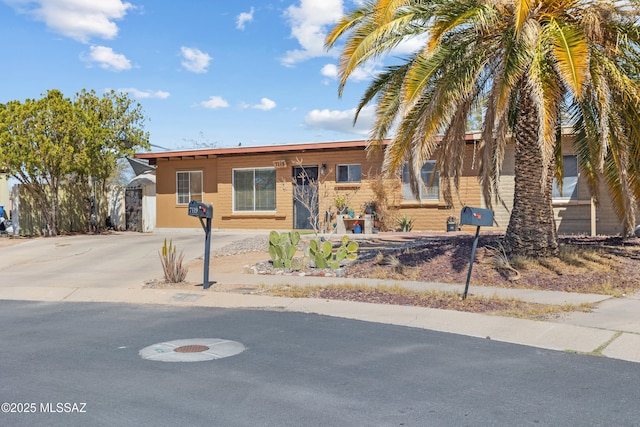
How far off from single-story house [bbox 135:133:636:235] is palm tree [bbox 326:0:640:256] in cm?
684

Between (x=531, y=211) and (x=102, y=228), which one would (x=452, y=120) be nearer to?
(x=531, y=211)

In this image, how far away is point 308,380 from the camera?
601cm

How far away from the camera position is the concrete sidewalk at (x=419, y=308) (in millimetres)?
7727

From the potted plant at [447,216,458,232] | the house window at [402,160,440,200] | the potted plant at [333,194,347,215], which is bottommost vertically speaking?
the potted plant at [447,216,458,232]

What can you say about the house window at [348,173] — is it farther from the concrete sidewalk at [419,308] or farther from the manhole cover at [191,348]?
the manhole cover at [191,348]

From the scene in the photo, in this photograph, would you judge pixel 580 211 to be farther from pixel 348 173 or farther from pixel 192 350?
pixel 192 350

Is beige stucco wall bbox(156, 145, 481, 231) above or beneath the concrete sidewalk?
above

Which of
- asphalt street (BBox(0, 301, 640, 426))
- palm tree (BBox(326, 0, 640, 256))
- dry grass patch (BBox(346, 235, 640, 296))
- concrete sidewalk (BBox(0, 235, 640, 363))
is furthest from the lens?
dry grass patch (BBox(346, 235, 640, 296))

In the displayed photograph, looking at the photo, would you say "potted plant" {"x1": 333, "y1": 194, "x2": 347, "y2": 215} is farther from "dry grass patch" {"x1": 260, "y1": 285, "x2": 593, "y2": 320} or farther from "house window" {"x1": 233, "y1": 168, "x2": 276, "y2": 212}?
"dry grass patch" {"x1": 260, "y1": 285, "x2": 593, "y2": 320}

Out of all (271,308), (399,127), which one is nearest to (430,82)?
(399,127)

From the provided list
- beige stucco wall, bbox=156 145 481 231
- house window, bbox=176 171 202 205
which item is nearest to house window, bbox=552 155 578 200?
beige stucco wall, bbox=156 145 481 231

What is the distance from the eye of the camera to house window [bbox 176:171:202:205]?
1010 inches

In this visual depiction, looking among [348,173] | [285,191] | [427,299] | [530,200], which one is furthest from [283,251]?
[285,191]

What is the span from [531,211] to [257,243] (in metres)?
8.82
